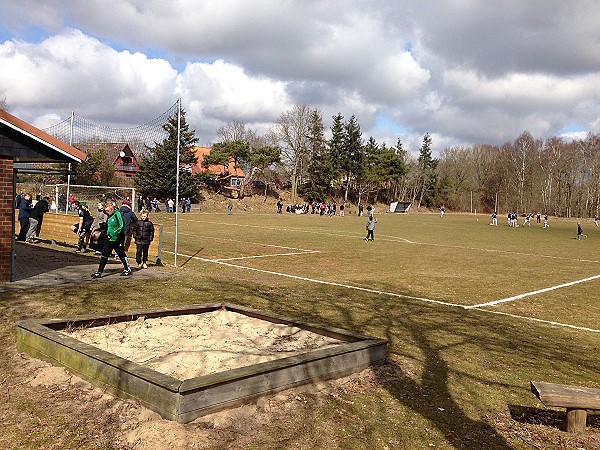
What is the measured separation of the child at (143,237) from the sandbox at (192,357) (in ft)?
→ 20.7

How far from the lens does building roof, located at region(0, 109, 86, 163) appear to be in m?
10.1

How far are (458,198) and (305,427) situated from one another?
106 metres

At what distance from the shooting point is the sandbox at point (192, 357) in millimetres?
4531

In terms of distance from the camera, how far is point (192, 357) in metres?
5.71

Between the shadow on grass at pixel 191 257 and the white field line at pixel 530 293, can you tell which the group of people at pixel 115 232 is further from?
the white field line at pixel 530 293

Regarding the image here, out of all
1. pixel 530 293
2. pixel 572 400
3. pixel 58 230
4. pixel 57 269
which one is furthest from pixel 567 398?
pixel 58 230

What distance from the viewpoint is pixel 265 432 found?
14.5 ft

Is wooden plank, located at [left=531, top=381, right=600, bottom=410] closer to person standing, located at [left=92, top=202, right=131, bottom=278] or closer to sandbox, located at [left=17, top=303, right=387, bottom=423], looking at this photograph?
sandbox, located at [left=17, top=303, right=387, bottom=423]

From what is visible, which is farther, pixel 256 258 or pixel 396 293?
pixel 256 258

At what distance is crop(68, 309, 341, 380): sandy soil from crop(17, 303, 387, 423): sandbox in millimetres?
12

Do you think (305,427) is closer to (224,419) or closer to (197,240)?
(224,419)

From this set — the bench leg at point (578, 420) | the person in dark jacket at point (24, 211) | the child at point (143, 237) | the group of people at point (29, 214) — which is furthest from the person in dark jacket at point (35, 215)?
the bench leg at point (578, 420)

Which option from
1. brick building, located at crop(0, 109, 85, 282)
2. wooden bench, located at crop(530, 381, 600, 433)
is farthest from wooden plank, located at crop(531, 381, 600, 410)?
brick building, located at crop(0, 109, 85, 282)

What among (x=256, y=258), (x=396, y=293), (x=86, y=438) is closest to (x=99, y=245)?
(x=256, y=258)
